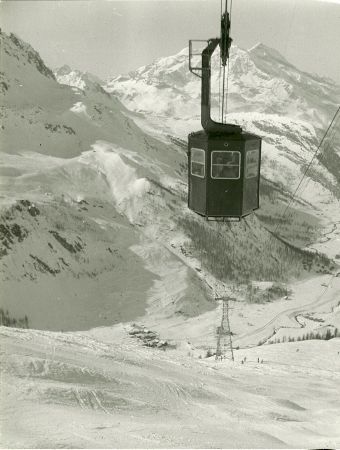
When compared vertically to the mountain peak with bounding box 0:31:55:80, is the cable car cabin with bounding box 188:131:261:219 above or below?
below

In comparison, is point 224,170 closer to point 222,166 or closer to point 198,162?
point 222,166

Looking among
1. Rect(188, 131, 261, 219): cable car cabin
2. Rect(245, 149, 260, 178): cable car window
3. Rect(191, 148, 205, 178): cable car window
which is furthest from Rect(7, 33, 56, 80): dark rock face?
Rect(245, 149, 260, 178): cable car window

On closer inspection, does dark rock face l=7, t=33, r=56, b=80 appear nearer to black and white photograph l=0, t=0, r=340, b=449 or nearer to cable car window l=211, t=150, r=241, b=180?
→ black and white photograph l=0, t=0, r=340, b=449

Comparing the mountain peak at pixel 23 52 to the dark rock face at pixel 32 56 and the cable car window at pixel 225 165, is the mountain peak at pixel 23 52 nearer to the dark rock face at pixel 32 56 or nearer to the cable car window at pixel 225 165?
the dark rock face at pixel 32 56

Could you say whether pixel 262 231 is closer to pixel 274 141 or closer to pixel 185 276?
pixel 185 276

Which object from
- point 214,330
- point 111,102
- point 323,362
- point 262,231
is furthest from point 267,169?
point 323,362

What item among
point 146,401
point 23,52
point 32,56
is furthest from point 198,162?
point 23,52

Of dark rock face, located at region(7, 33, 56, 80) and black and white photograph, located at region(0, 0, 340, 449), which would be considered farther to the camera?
dark rock face, located at region(7, 33, 56, 80)
